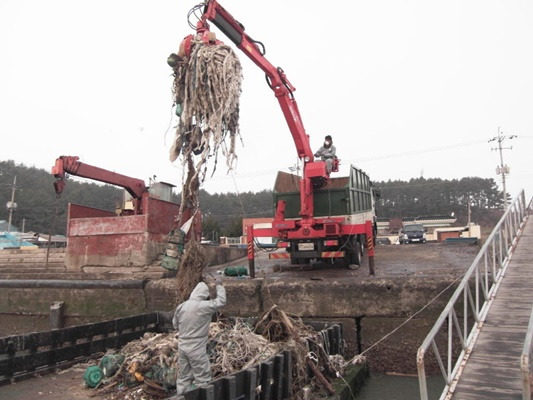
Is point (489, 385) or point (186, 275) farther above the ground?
point (186, 275)

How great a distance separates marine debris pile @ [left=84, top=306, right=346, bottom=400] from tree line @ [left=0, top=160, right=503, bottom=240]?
159 ft

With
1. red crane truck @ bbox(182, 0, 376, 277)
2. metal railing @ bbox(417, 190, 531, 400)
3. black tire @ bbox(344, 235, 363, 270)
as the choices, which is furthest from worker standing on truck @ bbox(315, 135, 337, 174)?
metal railing @ bbox(417, 190, 531, 400)

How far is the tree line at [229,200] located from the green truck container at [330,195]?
4359cm

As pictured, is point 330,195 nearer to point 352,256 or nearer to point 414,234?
point 352,256

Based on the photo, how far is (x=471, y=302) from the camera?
5.41 metres

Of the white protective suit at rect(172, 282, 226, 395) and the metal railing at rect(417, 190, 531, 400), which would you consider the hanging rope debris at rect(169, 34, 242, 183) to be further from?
the metal railing at rect(417, 190, 531, 400)

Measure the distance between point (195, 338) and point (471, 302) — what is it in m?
3.55

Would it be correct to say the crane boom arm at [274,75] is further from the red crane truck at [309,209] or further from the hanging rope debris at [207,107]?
the hanging rope debris at [207,107]

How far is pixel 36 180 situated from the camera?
73.1 m

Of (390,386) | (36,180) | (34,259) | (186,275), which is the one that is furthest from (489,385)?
(36,180)

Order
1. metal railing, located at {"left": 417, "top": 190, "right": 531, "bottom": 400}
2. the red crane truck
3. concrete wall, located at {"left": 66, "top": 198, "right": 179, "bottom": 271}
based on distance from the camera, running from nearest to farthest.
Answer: metal railing, located at {"left": 417, "top": 190, "right": 531, "bottom": 400}, the red crane truck, concrete wall, located at {"left": 66, "top": 198, "right": 179, "bottom": 271}

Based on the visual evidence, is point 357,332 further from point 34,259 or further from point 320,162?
point 34,259

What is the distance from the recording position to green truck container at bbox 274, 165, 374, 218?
10.1 m

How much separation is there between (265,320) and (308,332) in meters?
0.67
